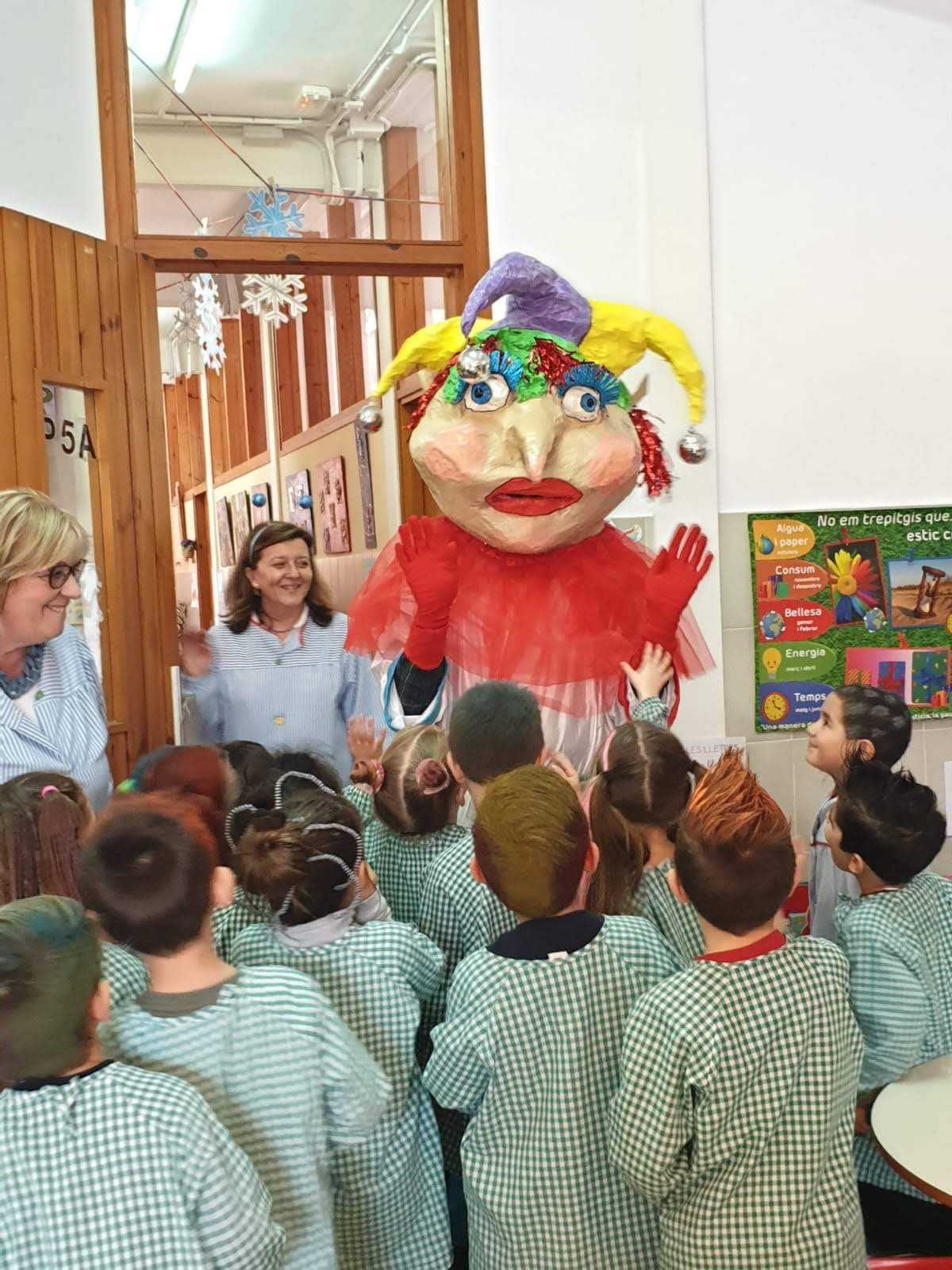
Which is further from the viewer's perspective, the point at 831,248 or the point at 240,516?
the point at 240,516

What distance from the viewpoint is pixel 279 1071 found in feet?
4.32

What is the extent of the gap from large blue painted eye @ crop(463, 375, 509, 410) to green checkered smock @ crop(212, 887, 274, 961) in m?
0.89

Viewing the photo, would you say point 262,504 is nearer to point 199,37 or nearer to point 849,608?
point 199,37

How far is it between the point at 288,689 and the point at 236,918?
105 centimetres

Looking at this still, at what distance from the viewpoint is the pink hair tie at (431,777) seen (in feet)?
6.21

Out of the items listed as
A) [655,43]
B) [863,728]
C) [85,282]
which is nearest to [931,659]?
[863,728]

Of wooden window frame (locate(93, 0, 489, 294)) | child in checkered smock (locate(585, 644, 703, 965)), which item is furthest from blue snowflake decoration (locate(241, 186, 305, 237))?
child in checkered smock (locate(585, 644, 703, 965))

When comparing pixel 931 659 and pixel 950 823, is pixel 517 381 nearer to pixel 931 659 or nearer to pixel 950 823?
pixel 931 659

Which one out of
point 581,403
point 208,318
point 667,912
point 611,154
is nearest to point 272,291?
point 208,318

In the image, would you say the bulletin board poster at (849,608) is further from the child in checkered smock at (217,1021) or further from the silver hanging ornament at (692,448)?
the child in checkered smock at (217,1021)

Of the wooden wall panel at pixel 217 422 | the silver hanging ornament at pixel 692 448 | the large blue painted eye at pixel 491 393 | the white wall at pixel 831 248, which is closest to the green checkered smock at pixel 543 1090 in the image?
the large blue painted eye at pixel 491 393

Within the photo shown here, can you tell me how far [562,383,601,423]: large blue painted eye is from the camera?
2.06m

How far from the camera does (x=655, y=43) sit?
3027 millimetres

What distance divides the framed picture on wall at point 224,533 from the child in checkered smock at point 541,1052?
528cm
